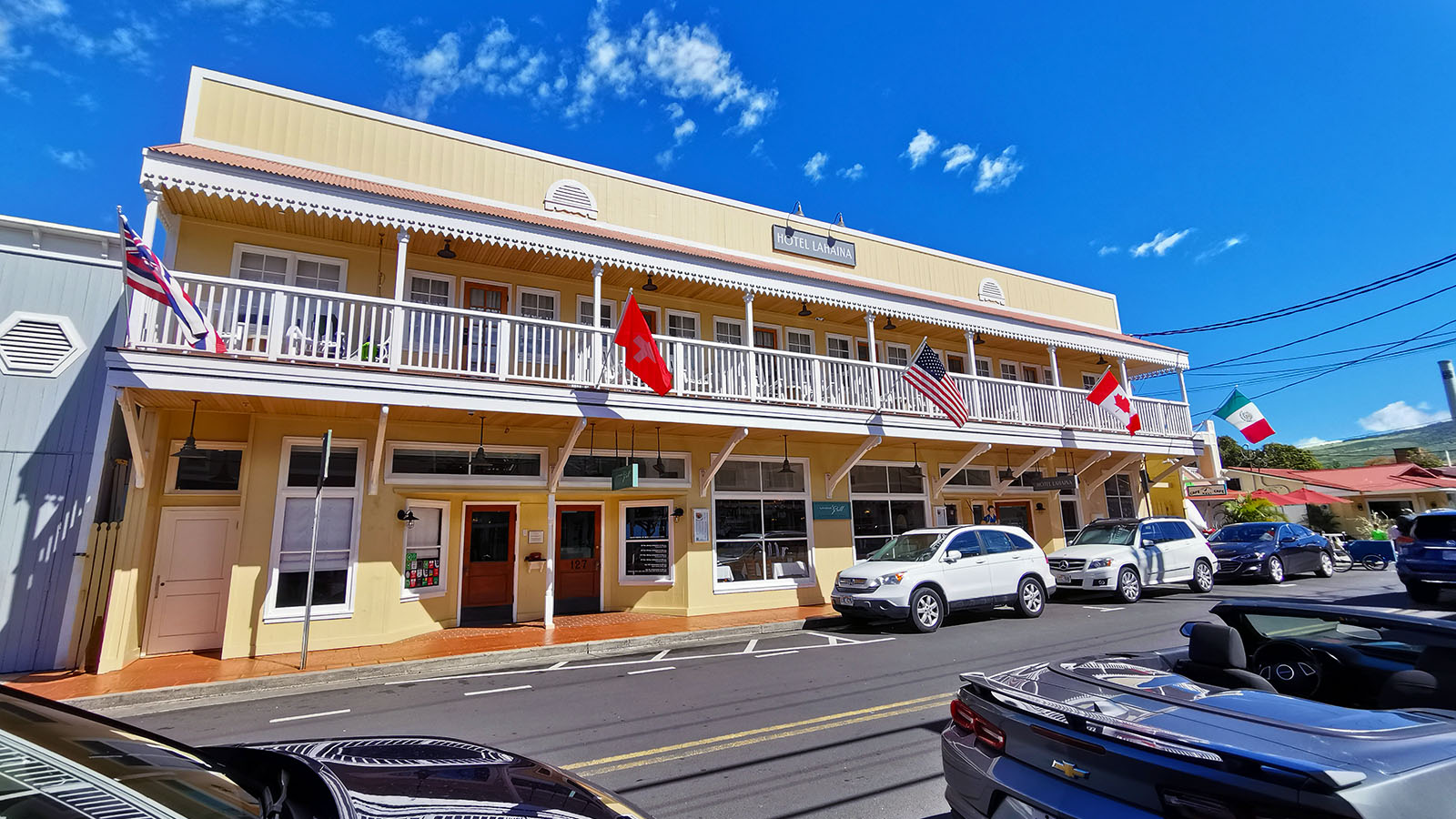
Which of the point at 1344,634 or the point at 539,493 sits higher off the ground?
the point at 539,493

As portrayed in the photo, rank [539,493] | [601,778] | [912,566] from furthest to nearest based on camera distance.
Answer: [539,493]
[912,566]
[601,778]

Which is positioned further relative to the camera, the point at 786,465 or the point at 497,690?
the point at 786,465

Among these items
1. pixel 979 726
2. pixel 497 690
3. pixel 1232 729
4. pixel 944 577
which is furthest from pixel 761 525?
pixel 1232 729

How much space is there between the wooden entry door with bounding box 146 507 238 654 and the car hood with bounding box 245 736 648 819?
9.81 metres

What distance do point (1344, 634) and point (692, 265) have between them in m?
10.7

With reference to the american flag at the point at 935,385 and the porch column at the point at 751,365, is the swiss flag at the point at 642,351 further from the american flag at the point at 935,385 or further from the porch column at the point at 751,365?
the american flag at the point at 935,385

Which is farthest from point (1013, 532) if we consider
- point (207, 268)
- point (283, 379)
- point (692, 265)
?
point (207, 268)

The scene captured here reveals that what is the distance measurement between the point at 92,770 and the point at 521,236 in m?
10.6

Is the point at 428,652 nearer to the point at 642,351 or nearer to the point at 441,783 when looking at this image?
the point at 642,351

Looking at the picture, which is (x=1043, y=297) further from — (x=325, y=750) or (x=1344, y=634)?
(x=325, y=750)

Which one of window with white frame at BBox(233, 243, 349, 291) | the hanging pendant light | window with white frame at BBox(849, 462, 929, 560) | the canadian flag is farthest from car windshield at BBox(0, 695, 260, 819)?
the canadian flag

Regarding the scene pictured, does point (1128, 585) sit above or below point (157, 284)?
below

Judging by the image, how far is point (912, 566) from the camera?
37.1ft

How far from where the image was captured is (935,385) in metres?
13.8
